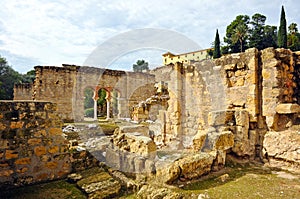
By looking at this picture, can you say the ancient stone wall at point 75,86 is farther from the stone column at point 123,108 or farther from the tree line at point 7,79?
the tree line at point 7,79

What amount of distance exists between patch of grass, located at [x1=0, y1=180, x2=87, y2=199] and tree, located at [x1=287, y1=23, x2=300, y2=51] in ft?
117

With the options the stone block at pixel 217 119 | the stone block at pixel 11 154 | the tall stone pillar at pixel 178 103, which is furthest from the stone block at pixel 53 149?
the tall stone pillar at pixel 178 103

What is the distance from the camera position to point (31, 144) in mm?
3467

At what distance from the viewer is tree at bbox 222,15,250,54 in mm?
34047

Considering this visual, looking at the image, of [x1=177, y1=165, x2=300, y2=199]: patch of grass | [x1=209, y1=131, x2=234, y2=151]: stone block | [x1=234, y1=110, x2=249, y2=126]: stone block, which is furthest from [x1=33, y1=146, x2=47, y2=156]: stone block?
[x1=234, y1=110, x2=249, y2=126]: stone block

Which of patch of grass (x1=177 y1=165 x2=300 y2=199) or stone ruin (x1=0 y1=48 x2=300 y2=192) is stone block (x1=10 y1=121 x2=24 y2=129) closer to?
stone ruin (x1=0 y1=48 x2=300 y2=192)

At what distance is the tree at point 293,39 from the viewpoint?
30062 millimetres

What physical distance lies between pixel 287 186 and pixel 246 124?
163cm

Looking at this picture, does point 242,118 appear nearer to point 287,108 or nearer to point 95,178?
point 287,108

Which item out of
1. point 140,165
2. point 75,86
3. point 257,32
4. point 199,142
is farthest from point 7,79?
point 257,32

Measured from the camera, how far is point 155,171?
348 centimetres

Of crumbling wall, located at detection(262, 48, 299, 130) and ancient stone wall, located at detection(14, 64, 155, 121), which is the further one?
ancient stone wall, located at detection(14, 64, 155, 121)

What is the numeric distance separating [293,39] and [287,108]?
34790 millimetres

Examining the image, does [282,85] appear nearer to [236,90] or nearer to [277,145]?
[236,90]
